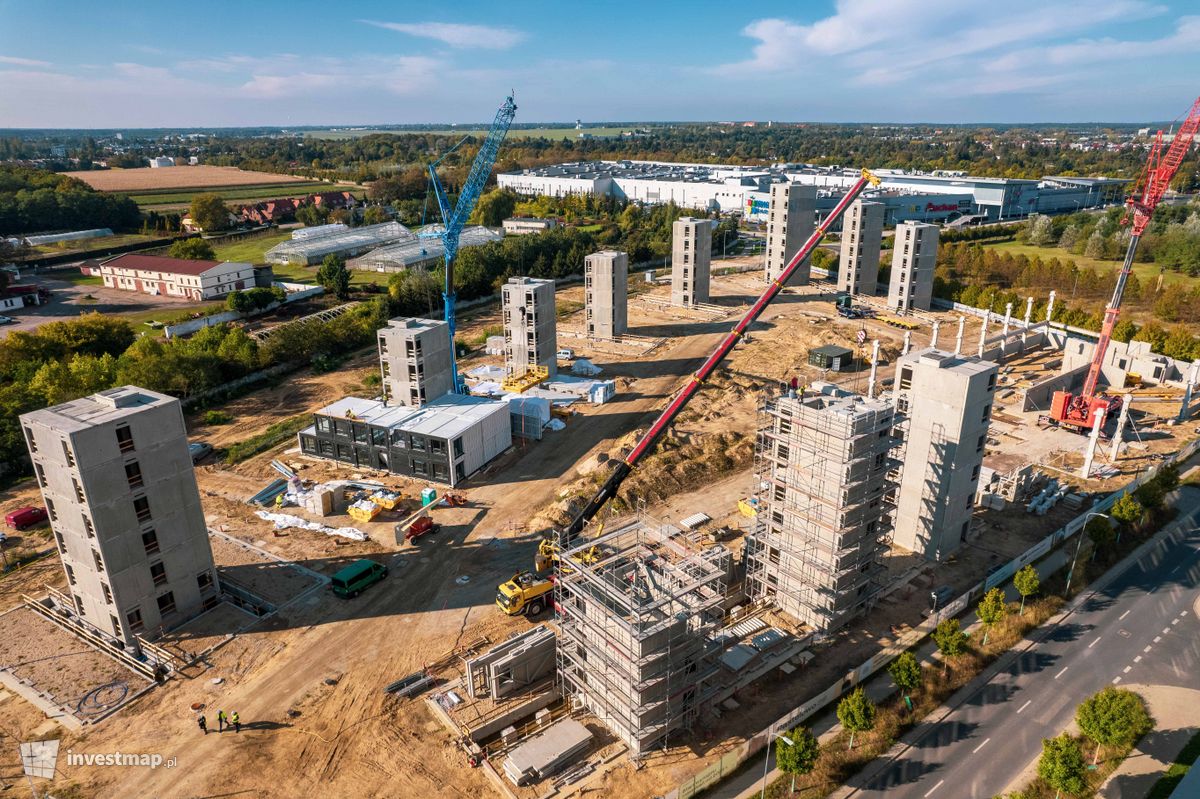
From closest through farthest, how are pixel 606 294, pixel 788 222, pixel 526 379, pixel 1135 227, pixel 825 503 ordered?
pixel 825 503
pixel 1135 227
pixel 526 379
pixel 606 294
pixel 788 222

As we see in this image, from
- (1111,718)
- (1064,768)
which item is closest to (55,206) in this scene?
(1064,768)

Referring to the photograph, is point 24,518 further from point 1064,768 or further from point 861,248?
point 861,248

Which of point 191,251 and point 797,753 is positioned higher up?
point 191,251

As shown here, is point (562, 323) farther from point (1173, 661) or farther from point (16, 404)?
point (1173, 661)

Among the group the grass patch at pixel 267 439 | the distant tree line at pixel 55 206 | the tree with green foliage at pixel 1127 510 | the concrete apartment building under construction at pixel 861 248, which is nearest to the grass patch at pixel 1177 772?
the tree with green foliage at pixel 1127 510

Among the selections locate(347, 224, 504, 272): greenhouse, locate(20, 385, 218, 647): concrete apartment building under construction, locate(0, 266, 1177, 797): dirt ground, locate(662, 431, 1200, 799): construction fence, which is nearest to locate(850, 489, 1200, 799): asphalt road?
locate(662, 431, 1200, 799): construction fence

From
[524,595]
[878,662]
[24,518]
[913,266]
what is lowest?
[878,662]

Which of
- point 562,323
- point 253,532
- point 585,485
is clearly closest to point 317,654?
point 253,532

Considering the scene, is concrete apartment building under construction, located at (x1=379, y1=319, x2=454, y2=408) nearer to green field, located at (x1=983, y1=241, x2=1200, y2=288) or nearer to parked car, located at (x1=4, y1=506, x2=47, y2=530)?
parked car, located at (x1=4, y1=506, x2=47, y2=530)
